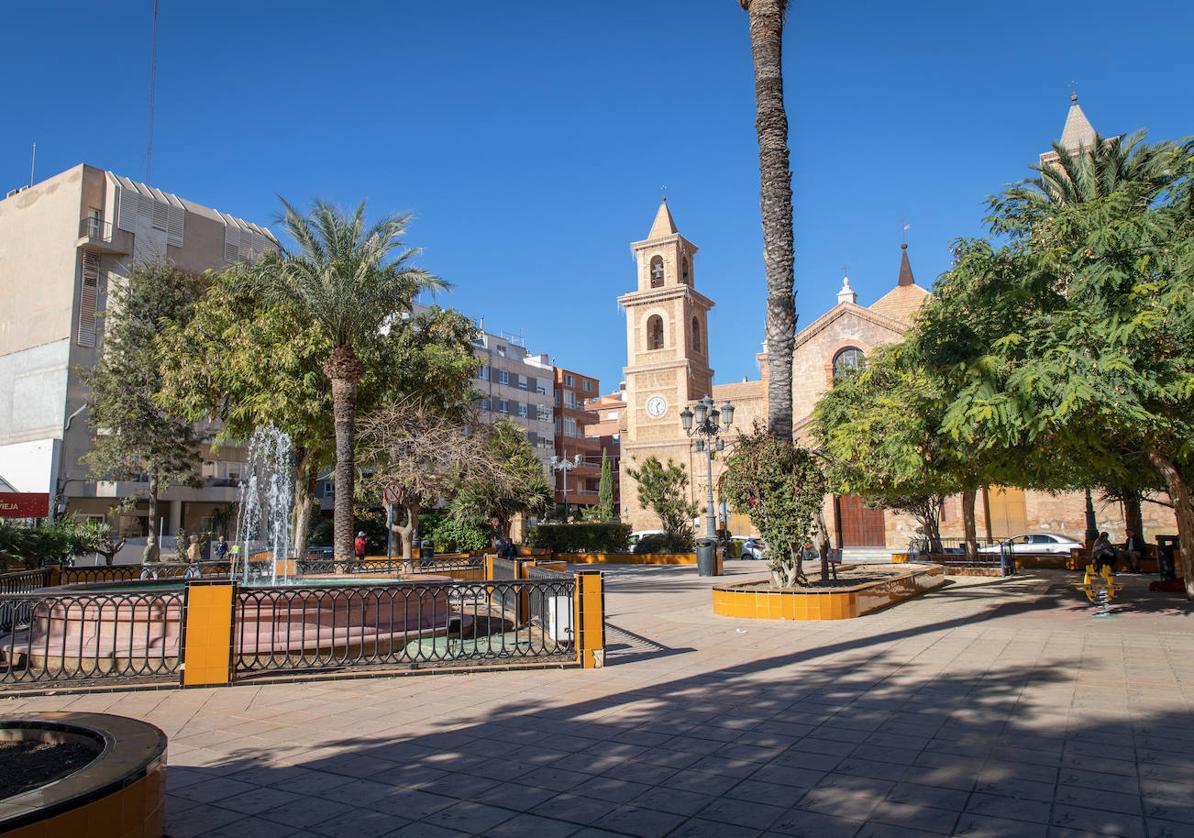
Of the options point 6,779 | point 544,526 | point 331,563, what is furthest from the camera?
point 544,526

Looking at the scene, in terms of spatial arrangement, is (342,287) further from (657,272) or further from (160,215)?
(657,272)

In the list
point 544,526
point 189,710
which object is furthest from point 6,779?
point 544,526

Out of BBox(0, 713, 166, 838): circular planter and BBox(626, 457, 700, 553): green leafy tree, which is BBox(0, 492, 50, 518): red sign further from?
BBox(0, 713, 166, 838): circular planter

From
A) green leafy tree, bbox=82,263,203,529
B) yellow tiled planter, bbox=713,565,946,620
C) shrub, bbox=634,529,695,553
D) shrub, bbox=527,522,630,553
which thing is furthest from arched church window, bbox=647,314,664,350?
yellow tiled planter, bbox=713,565,946,620

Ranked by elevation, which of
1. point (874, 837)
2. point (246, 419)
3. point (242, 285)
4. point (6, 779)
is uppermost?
point (242, 285)

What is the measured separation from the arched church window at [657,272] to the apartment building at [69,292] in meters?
22.4

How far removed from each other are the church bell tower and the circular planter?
43573mm

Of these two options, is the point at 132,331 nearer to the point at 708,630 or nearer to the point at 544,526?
the point at 544,526

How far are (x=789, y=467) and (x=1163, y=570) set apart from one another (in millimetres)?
10677

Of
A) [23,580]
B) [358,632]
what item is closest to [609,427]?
[23,580]

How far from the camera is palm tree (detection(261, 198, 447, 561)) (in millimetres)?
19031

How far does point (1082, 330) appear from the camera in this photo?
34.4 ft

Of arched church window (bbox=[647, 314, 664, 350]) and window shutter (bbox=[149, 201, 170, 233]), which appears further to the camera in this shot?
arched church window (bbox=[647, 314, 664, 350])

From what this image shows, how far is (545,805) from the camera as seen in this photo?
15.4 feet
